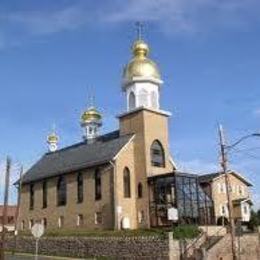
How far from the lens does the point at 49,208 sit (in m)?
70.1

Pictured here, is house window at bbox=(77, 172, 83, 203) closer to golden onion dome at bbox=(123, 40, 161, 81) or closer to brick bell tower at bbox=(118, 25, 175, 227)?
brick bell tower at bbox=(118, 25, 175, 227)

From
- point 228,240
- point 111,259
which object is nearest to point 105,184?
point 111,259

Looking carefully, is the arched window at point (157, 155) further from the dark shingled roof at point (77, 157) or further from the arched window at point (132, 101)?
the arched window at point (132, 101)

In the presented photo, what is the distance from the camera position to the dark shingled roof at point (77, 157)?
62.6 metres

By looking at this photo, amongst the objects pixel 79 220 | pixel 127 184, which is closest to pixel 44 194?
pixel 79 220

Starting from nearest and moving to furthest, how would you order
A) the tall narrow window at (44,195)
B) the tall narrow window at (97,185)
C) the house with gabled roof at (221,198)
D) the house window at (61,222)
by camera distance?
the tall narrow window at (97,185) < the house window at (61,222) < the tall narrow window at (44,195) < the house with gabled roof at (221,198)

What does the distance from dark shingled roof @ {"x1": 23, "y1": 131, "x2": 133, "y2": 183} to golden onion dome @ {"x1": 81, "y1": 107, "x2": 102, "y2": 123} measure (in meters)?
5.35

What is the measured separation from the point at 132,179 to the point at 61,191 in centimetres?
1122

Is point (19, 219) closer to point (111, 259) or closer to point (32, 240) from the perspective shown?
point (32, 240)

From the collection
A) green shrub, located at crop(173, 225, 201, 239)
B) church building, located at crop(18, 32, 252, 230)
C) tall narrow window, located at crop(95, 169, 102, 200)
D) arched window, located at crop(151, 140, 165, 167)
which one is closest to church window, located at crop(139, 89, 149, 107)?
church building, located at crop(18, 32, 252, 230)

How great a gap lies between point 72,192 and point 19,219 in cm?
1311

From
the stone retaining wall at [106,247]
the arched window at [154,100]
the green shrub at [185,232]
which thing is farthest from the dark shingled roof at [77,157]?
the green shrub at [185,232]

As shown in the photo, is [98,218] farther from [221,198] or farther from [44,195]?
[221,198]

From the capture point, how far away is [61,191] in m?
68.7
